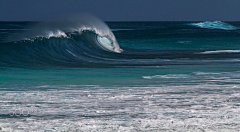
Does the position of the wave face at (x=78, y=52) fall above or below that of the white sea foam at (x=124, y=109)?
above

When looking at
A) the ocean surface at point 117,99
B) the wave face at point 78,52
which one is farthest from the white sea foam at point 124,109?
the wave face at point 78,52

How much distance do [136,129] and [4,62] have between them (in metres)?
7.16

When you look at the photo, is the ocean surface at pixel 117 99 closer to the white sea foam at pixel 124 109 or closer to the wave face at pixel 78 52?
the white sea foam at pixel 124 109

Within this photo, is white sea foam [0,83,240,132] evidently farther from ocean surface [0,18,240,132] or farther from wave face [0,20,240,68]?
wave face [0,20,240,68]

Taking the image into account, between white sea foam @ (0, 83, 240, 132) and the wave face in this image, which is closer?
white sea foam @ (0, 83, 240, 132)

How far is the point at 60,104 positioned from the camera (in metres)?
5.30

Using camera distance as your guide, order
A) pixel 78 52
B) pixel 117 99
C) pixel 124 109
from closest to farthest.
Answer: pixel 124 109, pixel 117 99, pixel 78 52

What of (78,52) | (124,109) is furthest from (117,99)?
(78,52)

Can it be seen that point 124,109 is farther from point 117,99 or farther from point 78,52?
point 78,52

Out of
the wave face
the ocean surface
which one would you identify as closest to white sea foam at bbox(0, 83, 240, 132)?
the ocean surface

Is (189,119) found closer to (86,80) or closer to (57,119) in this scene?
(57,119)

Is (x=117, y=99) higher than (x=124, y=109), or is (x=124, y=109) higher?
(x=117, y=99)

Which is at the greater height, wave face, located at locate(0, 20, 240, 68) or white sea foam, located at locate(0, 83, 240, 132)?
wave face, located at locate(0, 20, 240, 68)

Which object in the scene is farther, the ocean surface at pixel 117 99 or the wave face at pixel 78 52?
the wave face at pixel 78 52
